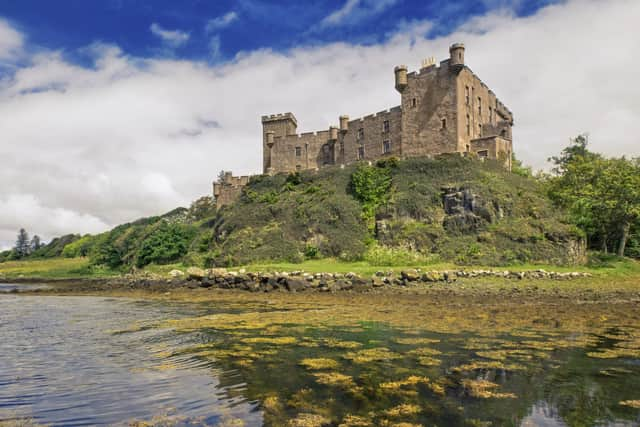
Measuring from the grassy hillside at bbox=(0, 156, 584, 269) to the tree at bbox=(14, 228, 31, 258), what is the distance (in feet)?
381

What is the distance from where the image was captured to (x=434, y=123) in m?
51.0

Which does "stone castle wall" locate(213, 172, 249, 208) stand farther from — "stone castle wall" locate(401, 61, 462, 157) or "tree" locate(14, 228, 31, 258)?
"tree" locate(14, 228, 31, 258)

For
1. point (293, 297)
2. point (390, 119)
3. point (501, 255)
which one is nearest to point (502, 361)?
point (293, 297)

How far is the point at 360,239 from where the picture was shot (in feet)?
138

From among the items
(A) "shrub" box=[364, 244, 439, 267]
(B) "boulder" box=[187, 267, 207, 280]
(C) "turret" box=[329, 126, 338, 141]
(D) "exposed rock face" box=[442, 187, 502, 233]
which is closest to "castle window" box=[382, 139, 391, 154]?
(C) "turret" box=[329, 126, 338, 141]

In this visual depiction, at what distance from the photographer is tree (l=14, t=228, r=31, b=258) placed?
143 m

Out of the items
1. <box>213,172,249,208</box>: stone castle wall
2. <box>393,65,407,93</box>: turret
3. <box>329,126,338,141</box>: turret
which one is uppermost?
<box>393,65,407,93</box>: turret

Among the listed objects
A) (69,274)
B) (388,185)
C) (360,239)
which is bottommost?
(69,274)

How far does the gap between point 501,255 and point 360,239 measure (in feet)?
41.9

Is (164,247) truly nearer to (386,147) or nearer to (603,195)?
(386,147)

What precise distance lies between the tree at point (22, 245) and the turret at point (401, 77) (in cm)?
13718

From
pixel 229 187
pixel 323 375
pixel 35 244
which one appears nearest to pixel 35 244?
pixel 35 244

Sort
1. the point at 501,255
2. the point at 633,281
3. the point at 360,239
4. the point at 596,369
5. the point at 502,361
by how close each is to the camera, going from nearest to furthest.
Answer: the point at 596,369
the point at 502,361
the point at 633,281
the point at 501,255
the point at 360,239

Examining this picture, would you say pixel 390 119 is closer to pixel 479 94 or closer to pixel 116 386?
pixel 479 94
